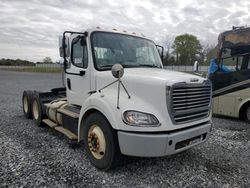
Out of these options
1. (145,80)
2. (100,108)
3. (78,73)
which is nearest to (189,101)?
(145,80)

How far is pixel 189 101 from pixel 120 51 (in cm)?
Answer: 169

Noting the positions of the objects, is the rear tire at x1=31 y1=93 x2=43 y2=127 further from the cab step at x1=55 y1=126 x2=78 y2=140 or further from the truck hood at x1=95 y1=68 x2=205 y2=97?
the truck hood at x1=95 y1=68 x2=205 y2=97

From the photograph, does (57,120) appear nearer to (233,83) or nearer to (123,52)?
(123,52)

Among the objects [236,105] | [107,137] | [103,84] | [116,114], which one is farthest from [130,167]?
[236,105]

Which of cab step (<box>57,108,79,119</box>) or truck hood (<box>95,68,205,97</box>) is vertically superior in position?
truck hood (<box>95,68,205,97</box>)

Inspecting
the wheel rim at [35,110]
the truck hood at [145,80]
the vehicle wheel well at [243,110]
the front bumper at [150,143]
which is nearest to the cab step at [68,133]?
the truck hood at [145,80]

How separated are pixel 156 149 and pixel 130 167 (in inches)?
38.0

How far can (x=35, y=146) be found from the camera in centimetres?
527

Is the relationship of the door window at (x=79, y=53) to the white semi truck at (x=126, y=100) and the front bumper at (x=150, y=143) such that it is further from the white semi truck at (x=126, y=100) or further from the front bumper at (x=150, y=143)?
the front bumper at (x=150, y=143)

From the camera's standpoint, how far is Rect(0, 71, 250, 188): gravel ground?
12.3 feet

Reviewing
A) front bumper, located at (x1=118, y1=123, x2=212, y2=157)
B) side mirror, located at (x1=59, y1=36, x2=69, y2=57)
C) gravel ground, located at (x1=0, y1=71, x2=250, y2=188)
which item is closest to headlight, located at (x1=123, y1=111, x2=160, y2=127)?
front bumper, located at (x1=118, y1=123, x2=212, y2=157)

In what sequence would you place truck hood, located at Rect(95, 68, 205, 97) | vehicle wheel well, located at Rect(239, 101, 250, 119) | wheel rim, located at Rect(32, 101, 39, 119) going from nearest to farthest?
truck hood, located at Rect(95, 68, 205, 97)
wheel rim, located at Rect(32, 101, 39, 119)
vehicle wheel well, located at Rect(239, 101, 250, 119)

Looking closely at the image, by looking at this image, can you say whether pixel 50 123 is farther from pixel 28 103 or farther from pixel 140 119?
pixel 140 119

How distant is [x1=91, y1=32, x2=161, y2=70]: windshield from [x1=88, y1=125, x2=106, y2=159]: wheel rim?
1.17 metres
